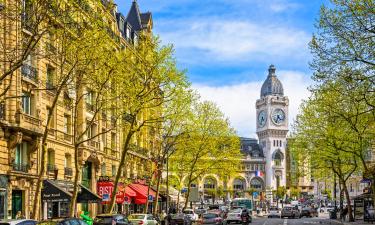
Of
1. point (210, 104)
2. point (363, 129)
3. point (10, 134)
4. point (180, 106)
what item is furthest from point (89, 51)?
point (210, 104)

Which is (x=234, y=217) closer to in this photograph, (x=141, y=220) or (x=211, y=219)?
(x=211, y=219)

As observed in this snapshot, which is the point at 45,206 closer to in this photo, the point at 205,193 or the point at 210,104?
the point at 210,104

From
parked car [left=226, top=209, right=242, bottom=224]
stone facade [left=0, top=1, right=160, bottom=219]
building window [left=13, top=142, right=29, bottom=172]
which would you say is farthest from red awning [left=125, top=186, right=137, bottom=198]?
building window [left=13, top=142, right=29, bottom=172]

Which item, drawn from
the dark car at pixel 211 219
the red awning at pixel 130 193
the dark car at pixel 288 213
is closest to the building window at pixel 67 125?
the red awning at pixel 130 193

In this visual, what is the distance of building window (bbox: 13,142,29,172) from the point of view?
38.0m

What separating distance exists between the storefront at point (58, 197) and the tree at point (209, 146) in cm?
2305

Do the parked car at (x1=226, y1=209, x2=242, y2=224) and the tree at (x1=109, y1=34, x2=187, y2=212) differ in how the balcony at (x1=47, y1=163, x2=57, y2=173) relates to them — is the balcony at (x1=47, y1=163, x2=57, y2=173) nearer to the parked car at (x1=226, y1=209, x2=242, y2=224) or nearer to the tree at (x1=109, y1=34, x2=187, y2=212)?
the tree at (x1=109, y1=34, x2=187, y2=212)

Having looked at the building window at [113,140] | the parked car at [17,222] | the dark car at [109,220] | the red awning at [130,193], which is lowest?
the dark car at [109,220]

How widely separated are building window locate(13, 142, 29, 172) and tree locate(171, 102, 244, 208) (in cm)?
2914

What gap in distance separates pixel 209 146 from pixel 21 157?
3617 cm

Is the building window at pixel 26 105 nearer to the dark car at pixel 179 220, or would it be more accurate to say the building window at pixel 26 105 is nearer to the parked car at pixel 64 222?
the parked car at pixel 64 222

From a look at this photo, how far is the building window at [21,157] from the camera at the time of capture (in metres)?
38.0

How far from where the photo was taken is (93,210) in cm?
5422

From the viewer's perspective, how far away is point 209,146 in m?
72.8
